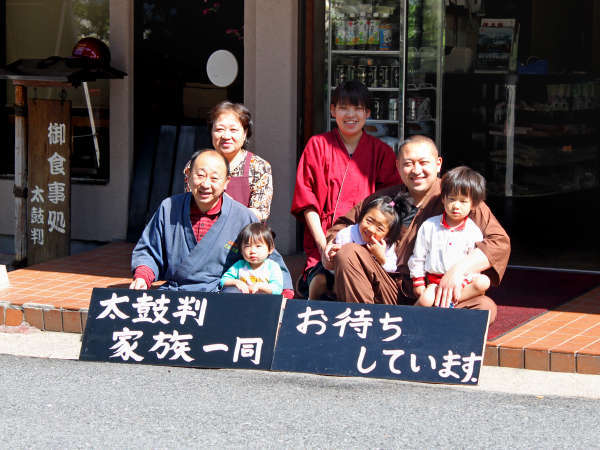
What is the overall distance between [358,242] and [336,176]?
1.91ft

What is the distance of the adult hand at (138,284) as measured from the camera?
17.4 feet

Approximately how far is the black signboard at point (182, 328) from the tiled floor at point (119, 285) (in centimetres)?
80

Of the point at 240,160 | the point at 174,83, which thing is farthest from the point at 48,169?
the point at 240,160

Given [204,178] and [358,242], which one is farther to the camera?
[358,242]

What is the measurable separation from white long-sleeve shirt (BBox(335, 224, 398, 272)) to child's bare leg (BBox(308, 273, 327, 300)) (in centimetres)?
25

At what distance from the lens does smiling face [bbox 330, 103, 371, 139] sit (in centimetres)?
588

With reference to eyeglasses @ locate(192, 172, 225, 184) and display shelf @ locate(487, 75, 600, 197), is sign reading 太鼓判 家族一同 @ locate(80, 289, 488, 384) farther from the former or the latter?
display shelf @ locate(487, 75, 600, 197)

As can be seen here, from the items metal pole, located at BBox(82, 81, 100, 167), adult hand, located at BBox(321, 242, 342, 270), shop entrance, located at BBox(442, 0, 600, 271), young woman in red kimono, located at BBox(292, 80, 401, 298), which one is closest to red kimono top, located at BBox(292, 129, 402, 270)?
young woman in red kimono, located at BBox(292, 80, 401, 298)

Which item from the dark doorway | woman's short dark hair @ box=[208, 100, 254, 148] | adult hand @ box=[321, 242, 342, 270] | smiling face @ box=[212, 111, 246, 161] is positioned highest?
the dark doorway

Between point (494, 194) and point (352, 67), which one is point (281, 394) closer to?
point (352, 67)

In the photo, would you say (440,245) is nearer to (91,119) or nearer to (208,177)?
(208,177)

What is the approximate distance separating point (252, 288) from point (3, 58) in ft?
16.3

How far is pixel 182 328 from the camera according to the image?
526cm

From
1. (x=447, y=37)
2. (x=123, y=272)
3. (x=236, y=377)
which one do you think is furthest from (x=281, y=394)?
(x=447, y=37)
